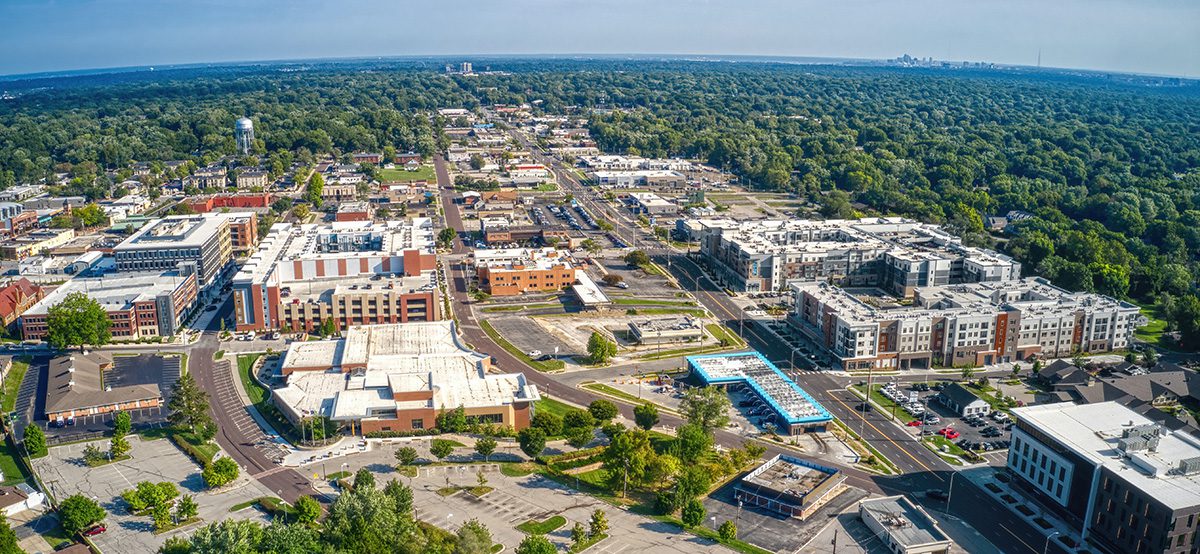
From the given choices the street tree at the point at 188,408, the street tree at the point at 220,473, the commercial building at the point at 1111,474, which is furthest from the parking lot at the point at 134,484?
the commercial building at the point at 1111,474

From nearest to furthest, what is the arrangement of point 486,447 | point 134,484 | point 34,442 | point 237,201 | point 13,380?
point 134,484 → point 486,447 → point 34,442 → point 13,380 → point 237,201

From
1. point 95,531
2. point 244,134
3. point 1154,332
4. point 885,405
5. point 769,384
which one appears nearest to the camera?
point 95,531

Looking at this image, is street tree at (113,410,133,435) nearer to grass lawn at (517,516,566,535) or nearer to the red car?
the red car

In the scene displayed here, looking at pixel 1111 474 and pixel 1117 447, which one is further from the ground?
pixel 1117 447

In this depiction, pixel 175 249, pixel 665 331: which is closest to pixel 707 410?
pixel 665 331

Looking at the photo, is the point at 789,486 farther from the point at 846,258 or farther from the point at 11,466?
the point at 846,258

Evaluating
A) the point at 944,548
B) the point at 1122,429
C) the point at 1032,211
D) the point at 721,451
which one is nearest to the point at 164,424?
the point at 721,451

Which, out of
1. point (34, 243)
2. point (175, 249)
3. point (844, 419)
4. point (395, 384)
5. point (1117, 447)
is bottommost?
point (844, 419)
